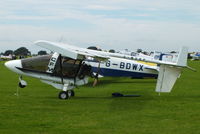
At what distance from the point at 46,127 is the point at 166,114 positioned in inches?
160

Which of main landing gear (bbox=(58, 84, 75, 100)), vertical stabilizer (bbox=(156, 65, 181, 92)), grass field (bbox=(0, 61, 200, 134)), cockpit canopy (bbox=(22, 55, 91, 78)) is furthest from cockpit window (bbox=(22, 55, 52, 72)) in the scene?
vertical stabilizer (bbox=(156, 65, 181, 92))

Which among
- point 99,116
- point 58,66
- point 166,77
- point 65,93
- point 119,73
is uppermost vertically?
point 58,66

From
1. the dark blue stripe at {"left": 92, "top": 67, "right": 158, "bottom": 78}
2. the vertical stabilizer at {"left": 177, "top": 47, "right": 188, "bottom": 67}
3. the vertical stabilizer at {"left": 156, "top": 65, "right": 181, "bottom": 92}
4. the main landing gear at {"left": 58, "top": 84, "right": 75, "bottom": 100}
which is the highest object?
the vertical stabilizer at {"left": 177, "top": 47, "right": 188, "bottom": 67}

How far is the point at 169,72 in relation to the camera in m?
14.4

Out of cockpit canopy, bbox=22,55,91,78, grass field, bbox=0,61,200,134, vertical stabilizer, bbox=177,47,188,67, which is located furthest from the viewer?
cockpit canopy, bbox=22,55,91,78

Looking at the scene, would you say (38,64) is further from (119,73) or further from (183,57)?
(119,73)

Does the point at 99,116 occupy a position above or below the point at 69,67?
below

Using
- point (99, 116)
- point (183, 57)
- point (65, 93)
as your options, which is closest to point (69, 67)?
point (65, 93)

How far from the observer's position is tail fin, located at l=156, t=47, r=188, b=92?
14.2 meters

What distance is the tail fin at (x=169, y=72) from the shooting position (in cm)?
1417

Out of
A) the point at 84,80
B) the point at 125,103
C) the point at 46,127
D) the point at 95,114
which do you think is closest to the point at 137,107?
the point at 125,103

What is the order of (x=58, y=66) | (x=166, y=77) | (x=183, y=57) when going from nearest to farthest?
(x=183, y=57) < (x=166, y=77) < (x=58, y=66)

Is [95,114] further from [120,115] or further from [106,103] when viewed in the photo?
[106,103]

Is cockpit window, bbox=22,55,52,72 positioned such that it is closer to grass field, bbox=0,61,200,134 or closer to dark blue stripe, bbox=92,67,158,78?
grass field, bbox=0,61,200,134
